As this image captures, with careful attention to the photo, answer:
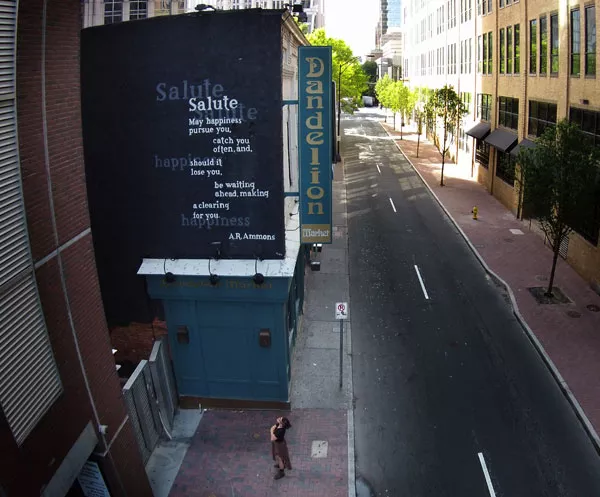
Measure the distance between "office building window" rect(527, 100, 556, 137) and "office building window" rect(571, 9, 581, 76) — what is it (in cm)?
305

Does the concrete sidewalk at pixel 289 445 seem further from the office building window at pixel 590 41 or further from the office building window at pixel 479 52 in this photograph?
the office building window at pixel 479 52

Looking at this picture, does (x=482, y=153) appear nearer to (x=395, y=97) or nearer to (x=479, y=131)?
(x=479, y=131)

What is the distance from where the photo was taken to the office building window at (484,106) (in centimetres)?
3897

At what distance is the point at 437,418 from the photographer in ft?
46.2

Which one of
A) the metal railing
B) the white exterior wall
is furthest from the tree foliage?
the metal railing

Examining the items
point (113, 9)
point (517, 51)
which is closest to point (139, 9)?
point (113, 9)

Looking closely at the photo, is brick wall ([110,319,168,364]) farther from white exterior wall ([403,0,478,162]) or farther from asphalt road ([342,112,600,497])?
white exterior wall ([403,0,478,162])

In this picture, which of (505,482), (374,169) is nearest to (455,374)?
(505,482)

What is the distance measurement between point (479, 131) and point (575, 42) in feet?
50.9

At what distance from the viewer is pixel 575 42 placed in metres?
23.6

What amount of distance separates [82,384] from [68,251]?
2105mm

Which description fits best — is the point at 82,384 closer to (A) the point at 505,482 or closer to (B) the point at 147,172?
(B) the point at 147,172

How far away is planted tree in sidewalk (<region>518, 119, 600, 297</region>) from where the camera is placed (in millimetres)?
18750

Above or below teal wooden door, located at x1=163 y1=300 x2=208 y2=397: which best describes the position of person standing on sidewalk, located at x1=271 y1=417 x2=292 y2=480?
below
